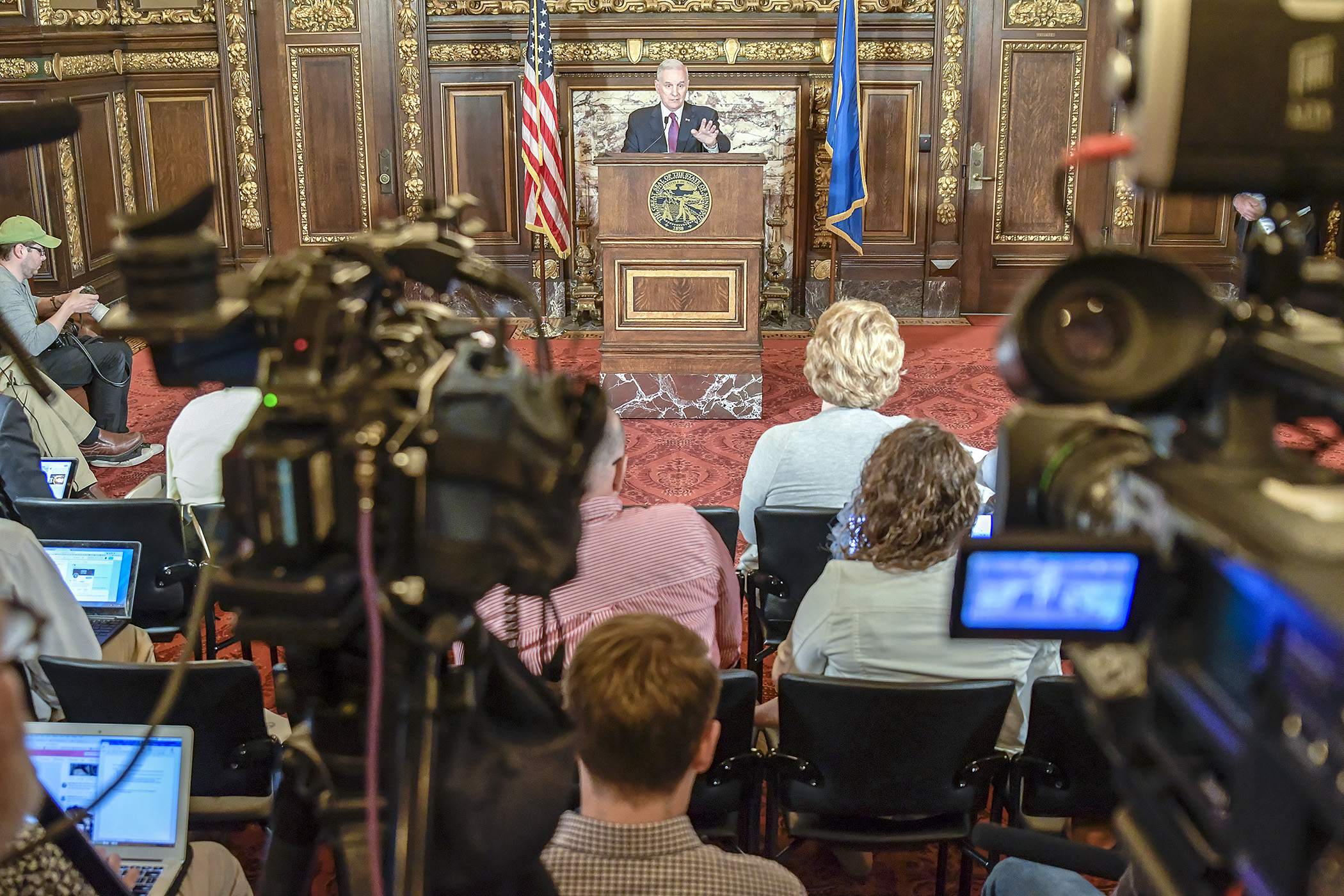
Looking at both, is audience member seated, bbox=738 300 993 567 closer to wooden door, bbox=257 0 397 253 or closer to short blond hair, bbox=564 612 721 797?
short blond hair, bbox=564 612 721 797

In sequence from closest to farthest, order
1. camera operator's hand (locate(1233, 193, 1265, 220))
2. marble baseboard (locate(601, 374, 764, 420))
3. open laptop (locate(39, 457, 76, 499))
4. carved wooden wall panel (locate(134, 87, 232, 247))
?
open laptop (locate(39, 457, 76, 499)) < marble baseboard (locate(601, 374, 764, 420)) < camera operator's hand (locate(1233, 193, 1265, 220)) < carved wooden wall panel (locate(134, 87, 232, 247))

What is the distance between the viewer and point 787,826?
2.63 meters

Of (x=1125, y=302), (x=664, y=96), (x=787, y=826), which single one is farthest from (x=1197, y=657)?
(x=664, y=96)

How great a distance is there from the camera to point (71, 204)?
735 cm

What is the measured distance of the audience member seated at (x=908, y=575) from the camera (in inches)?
98.3

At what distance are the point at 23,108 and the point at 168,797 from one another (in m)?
1.56

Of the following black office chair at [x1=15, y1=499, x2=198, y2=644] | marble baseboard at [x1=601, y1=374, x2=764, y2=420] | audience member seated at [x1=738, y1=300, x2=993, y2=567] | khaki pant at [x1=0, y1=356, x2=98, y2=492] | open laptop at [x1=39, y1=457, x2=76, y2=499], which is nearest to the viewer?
black office chair at [x1=15, y1=499, x2=198, y2=644]

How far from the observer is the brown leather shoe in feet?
18.7

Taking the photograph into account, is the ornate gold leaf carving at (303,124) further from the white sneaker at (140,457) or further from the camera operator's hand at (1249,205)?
the camera operator's hand at (1249,205)

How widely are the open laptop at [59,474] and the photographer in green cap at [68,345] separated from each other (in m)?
1.09

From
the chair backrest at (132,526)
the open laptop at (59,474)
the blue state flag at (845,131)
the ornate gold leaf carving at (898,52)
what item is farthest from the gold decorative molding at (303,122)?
the chair backrest at (132,526)

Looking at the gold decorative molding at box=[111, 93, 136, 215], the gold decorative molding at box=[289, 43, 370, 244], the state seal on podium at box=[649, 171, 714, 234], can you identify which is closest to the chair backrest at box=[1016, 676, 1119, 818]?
the state seal on podium at box=[649, 171, 714, 234]

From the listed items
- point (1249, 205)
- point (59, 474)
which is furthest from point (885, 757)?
point (1249, 205)

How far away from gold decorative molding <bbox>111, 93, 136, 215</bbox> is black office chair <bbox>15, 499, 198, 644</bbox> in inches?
201
